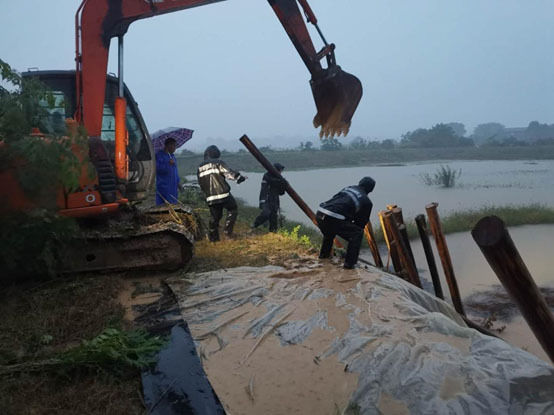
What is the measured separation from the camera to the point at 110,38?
189 inches

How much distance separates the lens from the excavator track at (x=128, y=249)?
4.63 meters

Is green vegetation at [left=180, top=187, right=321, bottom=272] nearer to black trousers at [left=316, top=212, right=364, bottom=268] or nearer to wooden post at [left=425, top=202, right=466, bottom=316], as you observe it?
black trousers at [left=316, top=212, right=364, bottom=268]

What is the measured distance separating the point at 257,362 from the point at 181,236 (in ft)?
7.35

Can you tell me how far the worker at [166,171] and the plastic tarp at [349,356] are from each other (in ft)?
11.2

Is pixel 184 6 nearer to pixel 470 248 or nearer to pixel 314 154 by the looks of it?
pixel 470 248

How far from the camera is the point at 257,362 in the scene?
306 cm

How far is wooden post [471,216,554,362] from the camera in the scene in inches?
70.5

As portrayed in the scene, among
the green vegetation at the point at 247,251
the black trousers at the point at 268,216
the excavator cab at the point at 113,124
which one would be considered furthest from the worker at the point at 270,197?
the excavator cab at the point at 113,124

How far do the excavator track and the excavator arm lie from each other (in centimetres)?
119

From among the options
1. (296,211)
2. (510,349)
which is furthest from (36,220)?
(296,211)

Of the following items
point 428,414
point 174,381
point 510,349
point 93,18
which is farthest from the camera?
point 93,18

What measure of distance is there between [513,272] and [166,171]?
638 cm

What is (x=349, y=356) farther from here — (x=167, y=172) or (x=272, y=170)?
(x=167, y=172)

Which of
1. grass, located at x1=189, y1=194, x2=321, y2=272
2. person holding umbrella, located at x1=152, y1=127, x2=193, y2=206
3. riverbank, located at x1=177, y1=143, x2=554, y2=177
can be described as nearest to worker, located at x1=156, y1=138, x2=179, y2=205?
person holding umbrella, located at x1=152, y1=127, x2=193, y2=206
